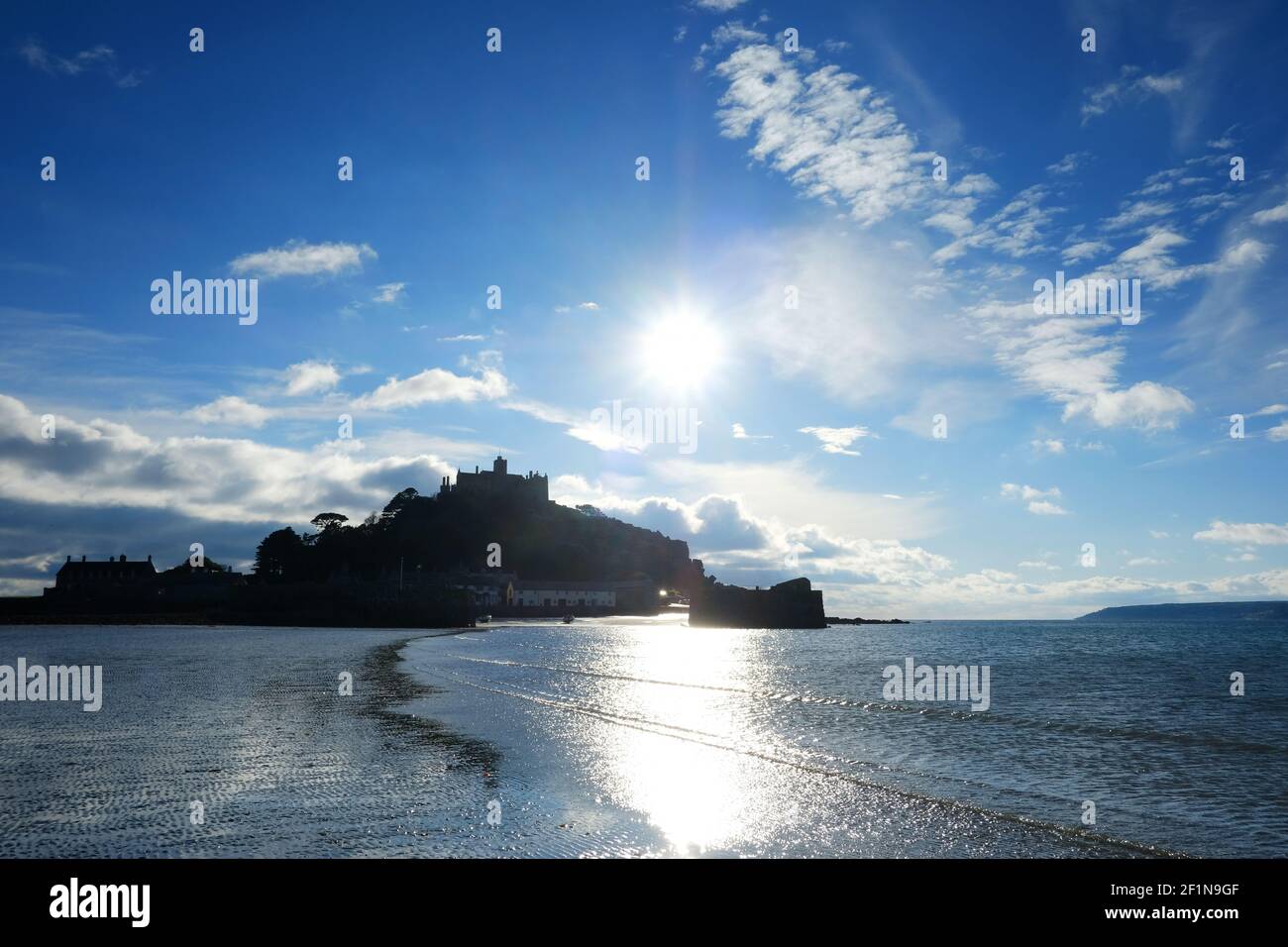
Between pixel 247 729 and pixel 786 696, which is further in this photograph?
pixel 786 696

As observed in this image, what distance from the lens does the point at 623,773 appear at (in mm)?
19188

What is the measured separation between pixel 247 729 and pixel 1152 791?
2308 centimetres

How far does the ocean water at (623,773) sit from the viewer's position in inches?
516

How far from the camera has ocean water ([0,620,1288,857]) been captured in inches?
516
